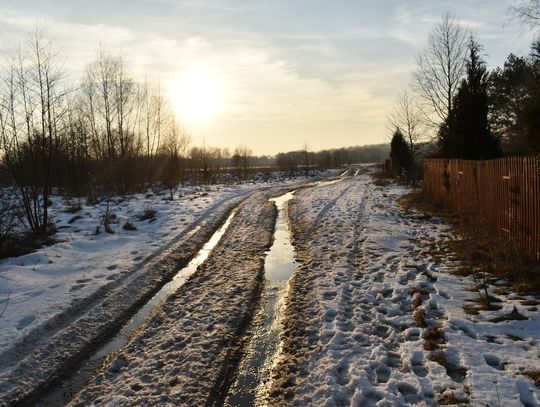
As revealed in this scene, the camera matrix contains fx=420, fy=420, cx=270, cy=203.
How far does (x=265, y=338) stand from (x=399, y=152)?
32620 millimetres

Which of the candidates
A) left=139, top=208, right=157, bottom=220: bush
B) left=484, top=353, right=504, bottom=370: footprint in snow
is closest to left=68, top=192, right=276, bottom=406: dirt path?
left=484, top=353, right=504, bottom=370: footprint in snow

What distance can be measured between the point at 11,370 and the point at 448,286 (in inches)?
236

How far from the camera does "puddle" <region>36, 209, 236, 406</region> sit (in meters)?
4.14

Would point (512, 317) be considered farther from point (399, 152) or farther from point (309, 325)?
point (399, 152)

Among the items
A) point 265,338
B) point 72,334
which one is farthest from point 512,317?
point 72,334

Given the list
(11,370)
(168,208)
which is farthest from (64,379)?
(168,208)

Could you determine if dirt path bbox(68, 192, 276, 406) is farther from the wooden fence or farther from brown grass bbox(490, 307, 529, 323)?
the wooden fence

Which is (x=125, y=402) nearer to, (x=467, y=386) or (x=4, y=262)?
(x=467, y=386)

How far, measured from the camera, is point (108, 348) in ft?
16.9

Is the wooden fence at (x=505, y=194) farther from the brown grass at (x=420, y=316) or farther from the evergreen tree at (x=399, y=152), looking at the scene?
the evergreen tree at (x=399, y=152)

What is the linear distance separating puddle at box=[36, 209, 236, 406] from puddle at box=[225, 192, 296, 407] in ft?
5.25

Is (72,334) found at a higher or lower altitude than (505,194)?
lower

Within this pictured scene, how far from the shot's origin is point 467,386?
3.82m

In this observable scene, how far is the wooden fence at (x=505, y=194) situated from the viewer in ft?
24.0
